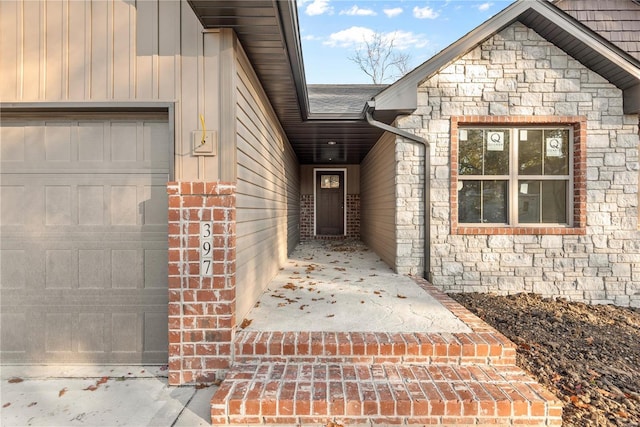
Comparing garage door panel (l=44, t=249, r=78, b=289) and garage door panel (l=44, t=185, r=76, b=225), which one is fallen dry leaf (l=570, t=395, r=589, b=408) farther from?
garage door panel (l=44, t=185, r=76, b=225)

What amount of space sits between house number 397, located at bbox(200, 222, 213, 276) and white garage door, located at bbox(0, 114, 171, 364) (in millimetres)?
431

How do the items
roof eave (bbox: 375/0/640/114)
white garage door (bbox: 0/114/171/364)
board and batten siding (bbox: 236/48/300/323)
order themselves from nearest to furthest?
white garage door (bbox: 0/114/171/364), board and batten siding (bbox: 236/48/300/323), roof eave (bbox: 375/0/640/114)

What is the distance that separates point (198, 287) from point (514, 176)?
14.3ft

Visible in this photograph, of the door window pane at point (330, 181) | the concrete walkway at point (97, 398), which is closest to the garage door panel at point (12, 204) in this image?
the concrete walkway at point (97, 398)

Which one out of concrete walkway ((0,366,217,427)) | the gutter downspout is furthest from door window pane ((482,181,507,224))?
concrete walkway ((0,366,217,427))

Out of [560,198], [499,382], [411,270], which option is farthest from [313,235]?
[499,382]

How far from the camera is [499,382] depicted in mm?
2010

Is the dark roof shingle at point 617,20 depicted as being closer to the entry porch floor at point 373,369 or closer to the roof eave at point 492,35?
the roof eave at point 492,35

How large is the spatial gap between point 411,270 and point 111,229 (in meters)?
3.62

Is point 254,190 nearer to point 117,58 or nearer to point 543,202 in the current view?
point 117,58

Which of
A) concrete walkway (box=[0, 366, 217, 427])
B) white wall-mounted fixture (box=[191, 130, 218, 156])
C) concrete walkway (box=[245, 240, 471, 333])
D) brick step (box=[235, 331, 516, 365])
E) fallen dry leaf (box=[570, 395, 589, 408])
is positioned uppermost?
white wall-mounted fixture (box=[191, 130, 218, 156])

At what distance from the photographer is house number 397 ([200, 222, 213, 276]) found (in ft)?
7.35

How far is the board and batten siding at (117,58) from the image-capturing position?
2.30m

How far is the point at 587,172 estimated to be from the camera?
163 inches
